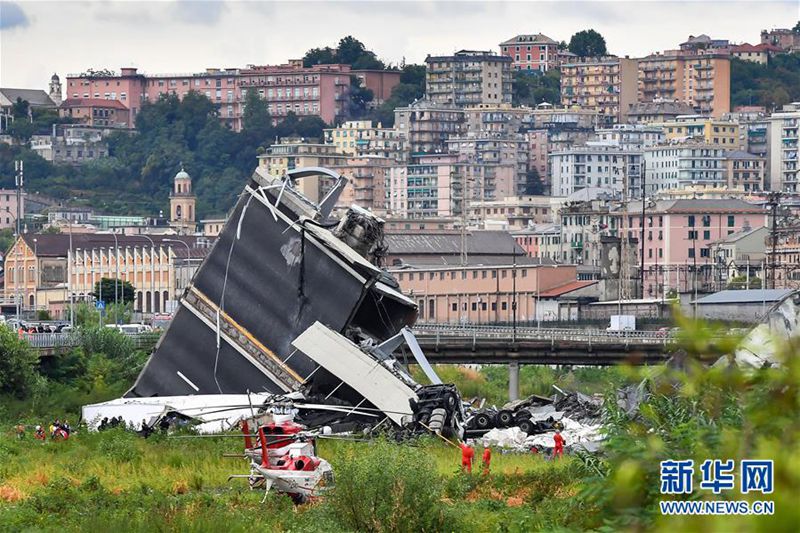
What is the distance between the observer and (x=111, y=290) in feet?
438

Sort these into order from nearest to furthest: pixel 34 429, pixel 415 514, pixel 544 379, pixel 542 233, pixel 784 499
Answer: pixel 784 499 → pixel 415 514 → pixel 34 429 → pixel 544 379 → pixel 542 233

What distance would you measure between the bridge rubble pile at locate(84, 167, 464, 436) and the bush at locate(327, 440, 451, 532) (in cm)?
1865

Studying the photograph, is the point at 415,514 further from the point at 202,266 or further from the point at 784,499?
the point at 202,266

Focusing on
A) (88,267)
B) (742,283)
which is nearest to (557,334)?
(742,283)

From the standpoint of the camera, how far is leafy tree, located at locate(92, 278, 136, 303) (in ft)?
431

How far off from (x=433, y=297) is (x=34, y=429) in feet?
264

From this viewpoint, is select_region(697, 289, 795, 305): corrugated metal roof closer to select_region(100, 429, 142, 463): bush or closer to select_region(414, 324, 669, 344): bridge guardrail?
select_region(414, 324, 669, 344): bridge guardrail

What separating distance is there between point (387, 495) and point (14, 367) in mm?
31955

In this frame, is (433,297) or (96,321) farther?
(433,297)

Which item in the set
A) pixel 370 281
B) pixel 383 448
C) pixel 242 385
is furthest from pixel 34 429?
Result: pixel 383 448

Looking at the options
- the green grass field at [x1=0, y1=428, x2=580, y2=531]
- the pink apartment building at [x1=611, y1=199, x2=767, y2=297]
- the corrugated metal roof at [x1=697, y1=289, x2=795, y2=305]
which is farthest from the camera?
the pink apartment building at [x1=611, y1=199, x2=767, y2=297]

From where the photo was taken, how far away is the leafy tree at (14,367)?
2376 inches

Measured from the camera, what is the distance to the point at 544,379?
87500 mm

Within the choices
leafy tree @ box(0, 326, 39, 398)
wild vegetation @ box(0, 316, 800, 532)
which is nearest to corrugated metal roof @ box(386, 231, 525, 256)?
leafy tree @ box(0, 326, 39, 398)
